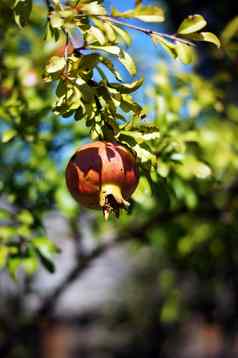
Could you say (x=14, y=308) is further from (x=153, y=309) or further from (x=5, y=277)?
(x=153, y=309)

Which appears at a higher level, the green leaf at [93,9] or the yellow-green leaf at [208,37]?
the green leaf at [93,9]

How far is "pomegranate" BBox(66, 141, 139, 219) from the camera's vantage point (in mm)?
1024

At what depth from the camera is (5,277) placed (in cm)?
614

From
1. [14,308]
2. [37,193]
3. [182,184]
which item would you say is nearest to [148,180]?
[182,184]

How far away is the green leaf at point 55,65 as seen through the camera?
3.51ft

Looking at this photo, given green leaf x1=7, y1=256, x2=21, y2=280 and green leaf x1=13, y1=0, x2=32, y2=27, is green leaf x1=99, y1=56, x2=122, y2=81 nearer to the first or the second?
green leaf x1=13, y1=0, x2=32, y2=27

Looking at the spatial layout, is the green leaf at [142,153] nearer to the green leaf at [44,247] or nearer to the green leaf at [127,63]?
the green leaf at [127,63]

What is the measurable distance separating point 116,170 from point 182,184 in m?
0.99

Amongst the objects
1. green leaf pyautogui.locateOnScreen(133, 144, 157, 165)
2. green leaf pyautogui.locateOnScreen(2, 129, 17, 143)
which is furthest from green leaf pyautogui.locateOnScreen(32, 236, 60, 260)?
green leaf pyautogui.locateOnScreen(133, 144, 157, 165)

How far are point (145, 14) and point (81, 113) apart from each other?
0.75 ft

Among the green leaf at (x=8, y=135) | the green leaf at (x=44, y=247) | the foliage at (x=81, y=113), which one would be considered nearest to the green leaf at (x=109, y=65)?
the foliage at (x=81, y=113)

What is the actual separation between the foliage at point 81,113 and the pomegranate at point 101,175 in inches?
3.2

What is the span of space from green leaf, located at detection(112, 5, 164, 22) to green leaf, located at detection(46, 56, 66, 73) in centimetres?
17

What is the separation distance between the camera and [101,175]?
1.03 meters
